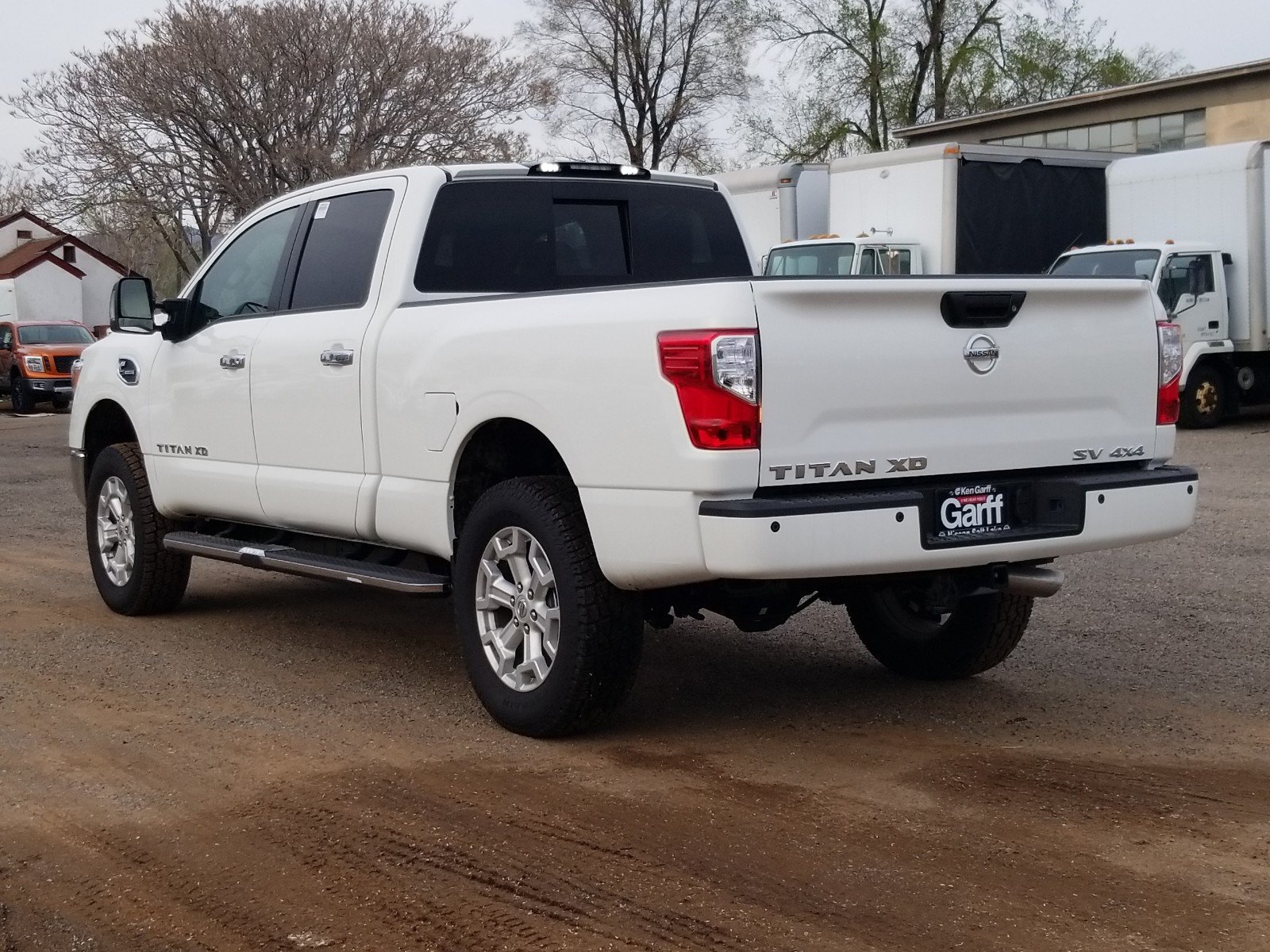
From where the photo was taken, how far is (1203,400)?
18641mm

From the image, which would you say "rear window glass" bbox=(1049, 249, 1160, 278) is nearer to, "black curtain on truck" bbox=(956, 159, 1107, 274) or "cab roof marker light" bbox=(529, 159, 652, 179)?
"black curtain on truck" bbox=(956, 159, 1107, 274)

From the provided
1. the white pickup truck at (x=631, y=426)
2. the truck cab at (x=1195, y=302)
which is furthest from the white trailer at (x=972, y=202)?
the white pickup truck at (x=631, y=426)

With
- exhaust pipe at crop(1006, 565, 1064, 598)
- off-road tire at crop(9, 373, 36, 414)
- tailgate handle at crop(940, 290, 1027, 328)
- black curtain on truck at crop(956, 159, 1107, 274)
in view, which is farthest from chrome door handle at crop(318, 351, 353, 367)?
off-road tire at crop(9, 373, 36, 414)

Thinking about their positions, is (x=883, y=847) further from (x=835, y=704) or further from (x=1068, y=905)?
(x=835, y=704)

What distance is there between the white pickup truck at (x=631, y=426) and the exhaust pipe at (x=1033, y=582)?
0.04 feet

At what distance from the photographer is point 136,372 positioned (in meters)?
7.73

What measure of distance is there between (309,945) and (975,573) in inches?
104

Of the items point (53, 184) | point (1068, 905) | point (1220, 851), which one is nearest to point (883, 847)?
point (1068, 905)

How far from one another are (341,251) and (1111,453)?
3165 mm

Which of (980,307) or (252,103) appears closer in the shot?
(980,307)

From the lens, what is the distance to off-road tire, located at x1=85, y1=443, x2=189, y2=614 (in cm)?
768

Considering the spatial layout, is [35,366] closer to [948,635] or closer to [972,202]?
[972,202]

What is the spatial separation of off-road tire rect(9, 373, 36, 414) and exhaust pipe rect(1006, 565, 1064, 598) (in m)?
27.9

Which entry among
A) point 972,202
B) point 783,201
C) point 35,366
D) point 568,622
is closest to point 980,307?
point 568,622
